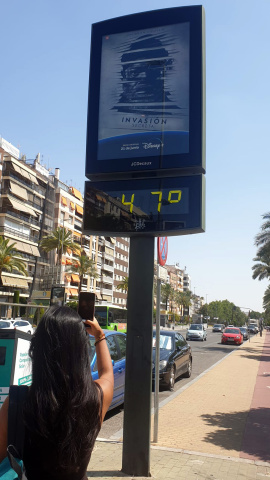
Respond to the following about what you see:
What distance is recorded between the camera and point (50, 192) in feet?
229

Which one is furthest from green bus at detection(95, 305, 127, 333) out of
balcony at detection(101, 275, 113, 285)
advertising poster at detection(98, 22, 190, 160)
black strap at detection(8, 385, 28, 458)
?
balcony at detection(101, 275, 113, 285)

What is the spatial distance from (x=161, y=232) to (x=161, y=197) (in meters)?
0.40

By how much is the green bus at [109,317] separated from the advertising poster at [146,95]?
89.7 feet

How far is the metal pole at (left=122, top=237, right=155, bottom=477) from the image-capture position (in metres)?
4.80

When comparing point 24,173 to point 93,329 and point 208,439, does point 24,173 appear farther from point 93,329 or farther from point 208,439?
point 93,329

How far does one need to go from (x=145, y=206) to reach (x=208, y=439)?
396 cm

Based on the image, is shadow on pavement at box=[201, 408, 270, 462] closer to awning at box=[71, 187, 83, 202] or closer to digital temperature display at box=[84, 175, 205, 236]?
digital temperature display at box=[84, 175, 205, 236]

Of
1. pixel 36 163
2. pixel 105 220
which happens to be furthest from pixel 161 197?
pixel 36 163

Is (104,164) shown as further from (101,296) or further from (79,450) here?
(101,296)

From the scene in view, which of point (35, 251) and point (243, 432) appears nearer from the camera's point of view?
point (243, 432)

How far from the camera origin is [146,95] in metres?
5.23

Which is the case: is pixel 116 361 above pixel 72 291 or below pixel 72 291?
below

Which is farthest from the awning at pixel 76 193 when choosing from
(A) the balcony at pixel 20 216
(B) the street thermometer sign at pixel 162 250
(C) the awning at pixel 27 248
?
(B) the street thermometer sign at pixel 162 250

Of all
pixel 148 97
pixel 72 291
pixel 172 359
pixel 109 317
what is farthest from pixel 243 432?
pixel 72 291
